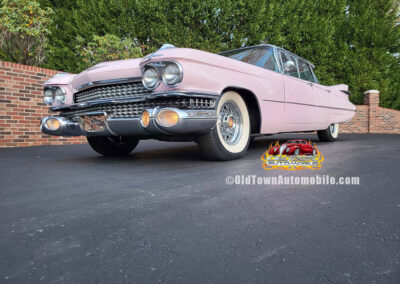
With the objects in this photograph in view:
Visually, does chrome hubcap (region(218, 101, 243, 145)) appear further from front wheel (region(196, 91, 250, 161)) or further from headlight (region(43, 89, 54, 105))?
headlight (region(43, 89, 54, 105))

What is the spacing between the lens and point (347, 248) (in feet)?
3.67

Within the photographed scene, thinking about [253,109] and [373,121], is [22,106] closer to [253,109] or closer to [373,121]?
[253,109]

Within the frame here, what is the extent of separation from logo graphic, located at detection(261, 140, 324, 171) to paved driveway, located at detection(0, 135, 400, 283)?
0.66m

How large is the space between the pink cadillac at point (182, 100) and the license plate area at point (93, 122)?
10 millimetres

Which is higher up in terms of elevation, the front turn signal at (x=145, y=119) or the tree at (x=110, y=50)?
the tree at (x=110, y=50)

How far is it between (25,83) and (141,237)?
19.1 ft

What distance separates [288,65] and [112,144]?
2746 mm

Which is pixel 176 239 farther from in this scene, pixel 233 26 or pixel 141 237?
Answer: pixel 233 26

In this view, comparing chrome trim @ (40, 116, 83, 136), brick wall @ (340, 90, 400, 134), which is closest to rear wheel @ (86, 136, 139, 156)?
chrome trim @ (40, 116, 83, 136)

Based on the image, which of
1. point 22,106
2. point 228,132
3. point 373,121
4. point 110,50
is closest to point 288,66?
point 228,132

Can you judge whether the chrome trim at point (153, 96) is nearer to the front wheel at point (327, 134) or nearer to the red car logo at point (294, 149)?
the red car logo at point (294, 149)

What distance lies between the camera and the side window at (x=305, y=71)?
5.26 metres

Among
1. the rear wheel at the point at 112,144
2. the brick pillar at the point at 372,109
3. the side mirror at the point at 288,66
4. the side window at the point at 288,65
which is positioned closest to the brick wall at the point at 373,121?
the brick pillar at the point at 372,109

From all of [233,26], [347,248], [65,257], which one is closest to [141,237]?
[65,257]
